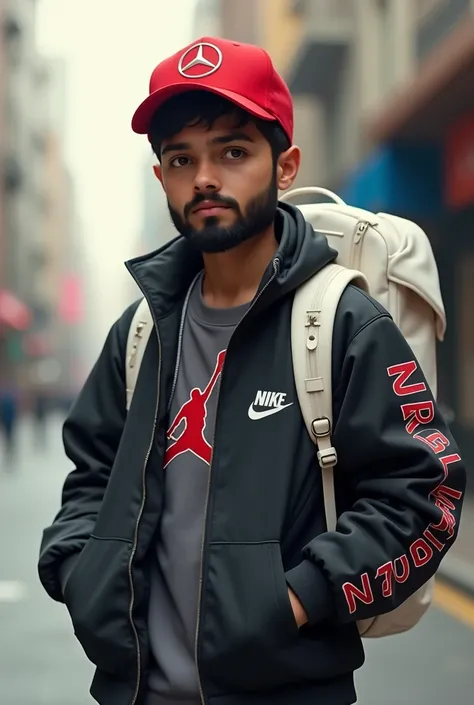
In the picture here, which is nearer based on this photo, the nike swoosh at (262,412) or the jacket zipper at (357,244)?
the nike swoosh at (262,412)

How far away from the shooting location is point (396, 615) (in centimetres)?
222

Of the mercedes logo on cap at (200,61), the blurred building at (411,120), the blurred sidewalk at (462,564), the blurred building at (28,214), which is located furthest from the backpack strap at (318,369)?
the blurred building at (28,214)

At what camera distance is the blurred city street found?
17.9ft

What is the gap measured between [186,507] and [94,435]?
354mm

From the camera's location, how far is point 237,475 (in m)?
1.97

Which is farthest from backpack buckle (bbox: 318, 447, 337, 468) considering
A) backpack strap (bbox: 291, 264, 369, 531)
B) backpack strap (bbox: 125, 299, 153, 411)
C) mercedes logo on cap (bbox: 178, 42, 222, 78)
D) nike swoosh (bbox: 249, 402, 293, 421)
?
mercedes logo on cap (bbox: 178, 42, 222, 78)

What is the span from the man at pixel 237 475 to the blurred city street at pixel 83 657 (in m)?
3.56

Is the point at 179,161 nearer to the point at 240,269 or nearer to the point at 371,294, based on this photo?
the point at 240,269

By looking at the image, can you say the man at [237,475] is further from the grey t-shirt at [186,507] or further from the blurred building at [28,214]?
the blurred building at [28,214]

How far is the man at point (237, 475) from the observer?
1.90m

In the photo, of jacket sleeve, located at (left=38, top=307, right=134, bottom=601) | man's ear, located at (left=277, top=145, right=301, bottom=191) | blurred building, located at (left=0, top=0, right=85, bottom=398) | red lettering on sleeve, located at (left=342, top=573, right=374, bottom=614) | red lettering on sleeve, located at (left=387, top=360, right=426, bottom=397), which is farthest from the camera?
blurred building, located at (left=0, top=0, right=85, bottom=398)

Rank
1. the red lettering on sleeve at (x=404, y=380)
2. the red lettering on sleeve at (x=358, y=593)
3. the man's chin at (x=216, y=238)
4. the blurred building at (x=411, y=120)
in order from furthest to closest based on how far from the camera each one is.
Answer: the blurred building at (x=411, y=120)
the man's chin at (x=216, y=238)
the red lettering on sleeve at (x=404, y=380)
the red lettering on sleeve at (x=358, y=593)

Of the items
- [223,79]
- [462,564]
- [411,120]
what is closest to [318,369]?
[223,79]

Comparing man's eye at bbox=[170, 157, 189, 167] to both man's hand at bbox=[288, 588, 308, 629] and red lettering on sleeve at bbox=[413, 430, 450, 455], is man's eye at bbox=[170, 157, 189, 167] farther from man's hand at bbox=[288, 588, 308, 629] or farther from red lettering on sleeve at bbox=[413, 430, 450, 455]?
man's hand at bbox=[288, 588, 308, 629]
